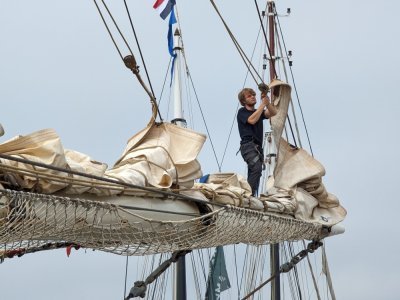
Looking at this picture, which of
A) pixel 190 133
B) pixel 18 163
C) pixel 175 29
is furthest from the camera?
pixel 175 29

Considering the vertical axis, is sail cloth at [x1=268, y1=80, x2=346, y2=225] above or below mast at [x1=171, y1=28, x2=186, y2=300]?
below

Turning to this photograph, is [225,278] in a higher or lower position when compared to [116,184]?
higher

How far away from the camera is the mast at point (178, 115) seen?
14.4m

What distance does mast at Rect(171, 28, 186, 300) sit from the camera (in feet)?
47.3

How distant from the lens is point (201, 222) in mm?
7043

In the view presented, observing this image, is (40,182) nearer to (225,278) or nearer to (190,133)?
(190,133)

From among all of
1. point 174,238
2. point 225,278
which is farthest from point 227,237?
point 225,278

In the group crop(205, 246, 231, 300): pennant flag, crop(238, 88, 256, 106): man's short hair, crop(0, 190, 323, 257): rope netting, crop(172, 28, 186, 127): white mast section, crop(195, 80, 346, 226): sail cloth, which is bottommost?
crop(0, 190, 323, 257): rope netting

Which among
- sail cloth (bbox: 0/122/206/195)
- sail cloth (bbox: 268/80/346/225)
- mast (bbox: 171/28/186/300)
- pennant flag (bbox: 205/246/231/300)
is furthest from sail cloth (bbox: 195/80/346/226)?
pennant flag (bbox: 205/246/231/300)

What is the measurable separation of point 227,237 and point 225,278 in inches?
476

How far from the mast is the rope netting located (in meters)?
5.90

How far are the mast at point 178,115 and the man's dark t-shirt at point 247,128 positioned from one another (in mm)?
4813

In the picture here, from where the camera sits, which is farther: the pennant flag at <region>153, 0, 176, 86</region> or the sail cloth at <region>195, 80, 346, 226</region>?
the pennant flag at <region>153, 0, 176, 86</region>

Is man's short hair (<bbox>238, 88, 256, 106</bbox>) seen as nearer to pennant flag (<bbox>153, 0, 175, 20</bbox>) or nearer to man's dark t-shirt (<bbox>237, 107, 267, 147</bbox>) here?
man's dark t-shirt (<bbox>237, 107, 267, 147</bbox>)
